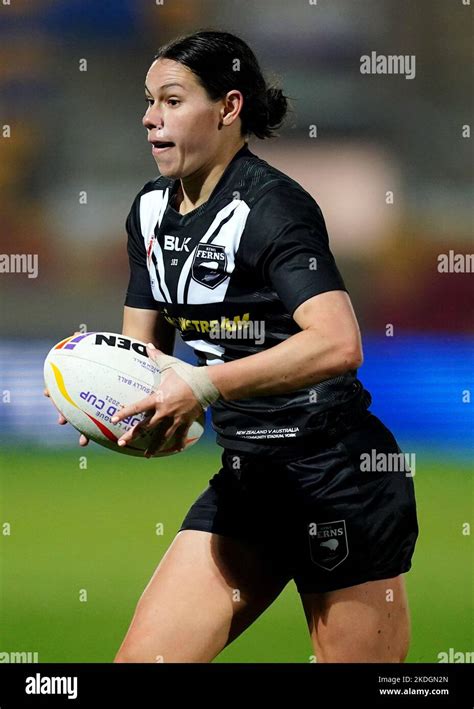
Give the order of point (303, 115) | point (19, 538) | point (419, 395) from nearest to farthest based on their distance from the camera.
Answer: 1. point (19, 538)
2. point (419, 395)
3. point (303, 115)

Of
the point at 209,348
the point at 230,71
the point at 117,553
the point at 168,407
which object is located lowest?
the point at 117,553

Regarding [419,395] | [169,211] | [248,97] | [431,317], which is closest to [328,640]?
[169,211]

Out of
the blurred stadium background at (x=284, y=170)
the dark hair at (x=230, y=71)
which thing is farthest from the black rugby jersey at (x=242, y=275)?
the blurred stadium background at (x=284, y=170)

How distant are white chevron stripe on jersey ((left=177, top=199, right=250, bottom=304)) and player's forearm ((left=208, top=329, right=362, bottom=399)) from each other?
40 centimetres

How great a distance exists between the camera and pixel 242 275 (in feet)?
8.36

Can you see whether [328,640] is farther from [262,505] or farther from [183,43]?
[183,43]

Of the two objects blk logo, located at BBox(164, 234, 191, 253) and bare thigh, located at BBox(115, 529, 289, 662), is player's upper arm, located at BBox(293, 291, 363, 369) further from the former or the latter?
bare thigh, located at BBox(115, 529, 289, 662)

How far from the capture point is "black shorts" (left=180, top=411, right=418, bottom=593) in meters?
2.64

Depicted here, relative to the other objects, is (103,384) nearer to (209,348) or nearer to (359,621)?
(209,348)

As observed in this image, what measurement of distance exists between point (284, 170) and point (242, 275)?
5448 millimetres

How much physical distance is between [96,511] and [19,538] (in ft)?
1.63

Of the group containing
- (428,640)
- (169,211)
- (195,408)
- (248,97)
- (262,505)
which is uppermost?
(248,97)

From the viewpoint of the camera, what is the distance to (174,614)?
2.64m

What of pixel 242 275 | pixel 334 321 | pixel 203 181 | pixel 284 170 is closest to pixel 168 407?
pixel 334 321
